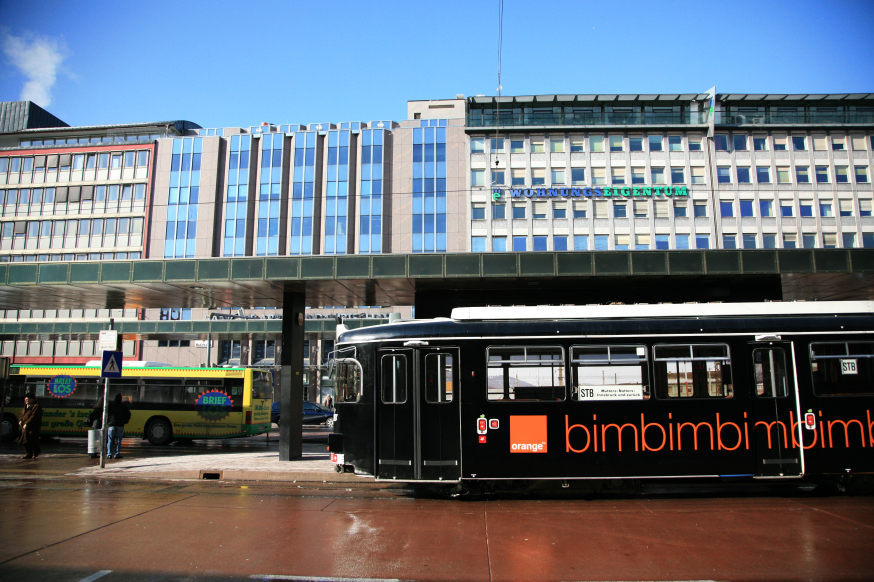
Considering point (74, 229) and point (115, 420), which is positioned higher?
point (74, 229)

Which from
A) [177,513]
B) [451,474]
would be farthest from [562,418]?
[177,513]

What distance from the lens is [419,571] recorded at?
241 inches

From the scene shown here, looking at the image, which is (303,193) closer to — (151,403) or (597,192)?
(597,192)

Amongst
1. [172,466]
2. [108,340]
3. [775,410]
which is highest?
[108,340]

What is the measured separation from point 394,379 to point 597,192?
45321mm

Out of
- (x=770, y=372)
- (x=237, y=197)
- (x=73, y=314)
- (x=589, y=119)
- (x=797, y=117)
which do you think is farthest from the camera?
(x=73, y=314)

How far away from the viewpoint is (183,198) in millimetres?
56375

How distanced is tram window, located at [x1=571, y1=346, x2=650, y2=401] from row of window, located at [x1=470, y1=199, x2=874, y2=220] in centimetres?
4265

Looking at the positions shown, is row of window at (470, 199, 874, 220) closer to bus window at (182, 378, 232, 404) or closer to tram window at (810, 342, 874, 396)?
bus window at (182, 378, 232, 404)

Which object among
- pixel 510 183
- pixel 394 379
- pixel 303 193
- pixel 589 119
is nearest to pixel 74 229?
pixel 303 193

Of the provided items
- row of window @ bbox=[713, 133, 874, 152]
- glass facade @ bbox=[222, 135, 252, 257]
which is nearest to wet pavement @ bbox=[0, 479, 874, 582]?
glass facade @ bbox=[222, 135, 252, 257]

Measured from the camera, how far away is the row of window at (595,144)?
172 feet

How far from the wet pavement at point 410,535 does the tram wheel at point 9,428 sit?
11.2 m

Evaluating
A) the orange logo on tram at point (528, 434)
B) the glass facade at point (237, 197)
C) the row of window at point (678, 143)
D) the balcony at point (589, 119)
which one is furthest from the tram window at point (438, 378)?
the glass facade at point (237, 197)
